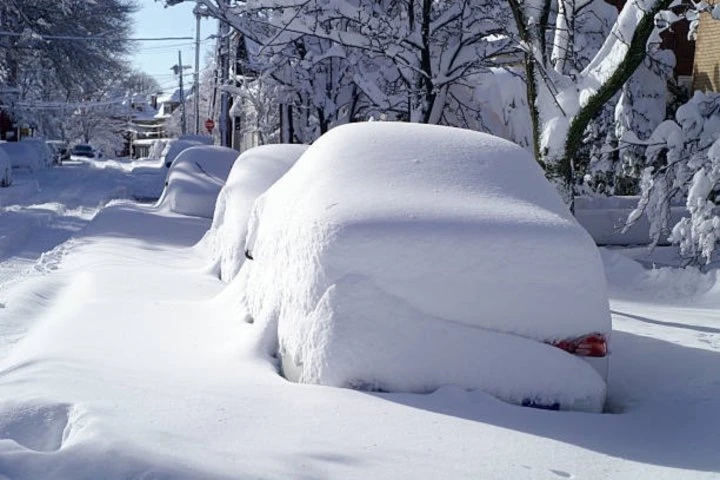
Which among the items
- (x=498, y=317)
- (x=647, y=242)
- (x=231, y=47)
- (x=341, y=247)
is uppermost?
(x=231, y=47)

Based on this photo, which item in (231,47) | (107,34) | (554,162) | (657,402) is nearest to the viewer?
(657,402)

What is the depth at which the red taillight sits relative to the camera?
17.9 feet

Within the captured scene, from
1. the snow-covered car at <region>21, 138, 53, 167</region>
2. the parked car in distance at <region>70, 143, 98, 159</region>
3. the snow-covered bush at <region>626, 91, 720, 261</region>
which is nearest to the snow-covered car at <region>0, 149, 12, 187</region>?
the snow-covered car at <region>21, 138, 53, 167</region>

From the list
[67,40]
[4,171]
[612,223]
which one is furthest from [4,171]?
[612,223]

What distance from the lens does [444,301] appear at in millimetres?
5312

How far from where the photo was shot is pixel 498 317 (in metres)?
5.36

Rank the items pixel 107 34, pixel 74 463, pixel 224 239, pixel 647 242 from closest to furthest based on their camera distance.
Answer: pixel 74 463
pixel 224 239
pixel 647 242
pixel 107 34

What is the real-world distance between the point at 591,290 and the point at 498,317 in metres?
0.61

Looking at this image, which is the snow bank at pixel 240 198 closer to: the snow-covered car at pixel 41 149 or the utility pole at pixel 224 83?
the utility pole at pixel 224 83

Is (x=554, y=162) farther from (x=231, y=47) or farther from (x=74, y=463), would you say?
(x=231, y=47)

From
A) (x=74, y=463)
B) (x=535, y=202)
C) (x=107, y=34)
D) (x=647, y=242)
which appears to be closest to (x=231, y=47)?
(x=107, y=34)

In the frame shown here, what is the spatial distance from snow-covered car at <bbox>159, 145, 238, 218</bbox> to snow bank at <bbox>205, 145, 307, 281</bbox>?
5512 mm

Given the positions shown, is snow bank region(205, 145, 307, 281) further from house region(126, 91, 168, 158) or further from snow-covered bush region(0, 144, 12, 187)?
house region(126, 91, 168, 158)

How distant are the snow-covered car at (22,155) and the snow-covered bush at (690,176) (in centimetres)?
3269
